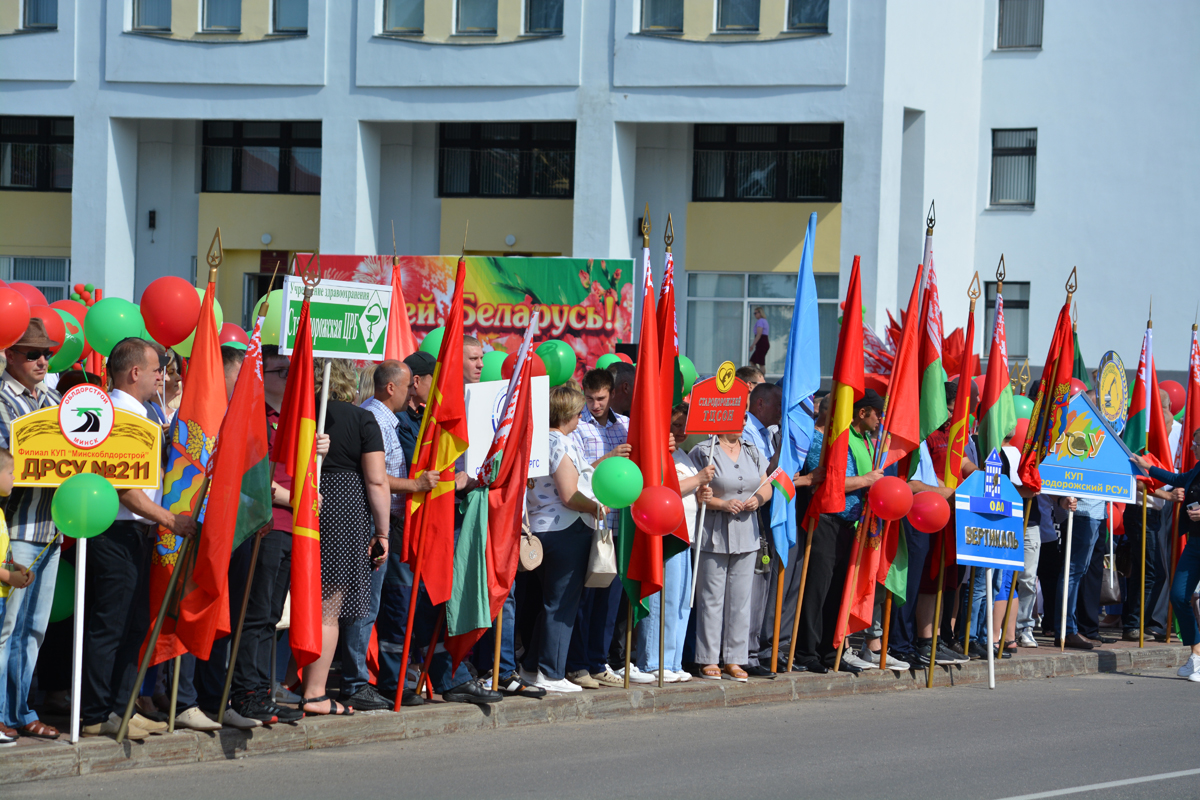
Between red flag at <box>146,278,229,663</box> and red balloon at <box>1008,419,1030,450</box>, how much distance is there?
7234 millimetres

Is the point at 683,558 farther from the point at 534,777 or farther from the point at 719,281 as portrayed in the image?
the point at 719,281

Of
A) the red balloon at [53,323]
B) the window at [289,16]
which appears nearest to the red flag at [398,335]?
the red balloon at [53,323]

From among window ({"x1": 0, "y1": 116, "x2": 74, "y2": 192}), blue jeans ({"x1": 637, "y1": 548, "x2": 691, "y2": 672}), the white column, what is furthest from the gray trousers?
window ({"x1": 0, "y1": 116, "x2": 74, "y2": 192})

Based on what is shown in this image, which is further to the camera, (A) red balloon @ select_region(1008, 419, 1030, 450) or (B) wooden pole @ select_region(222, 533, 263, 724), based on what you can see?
(A) red balloon @ select_region(1008, 419, 1030, 450)

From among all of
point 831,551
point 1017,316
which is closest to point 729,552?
point 831,551

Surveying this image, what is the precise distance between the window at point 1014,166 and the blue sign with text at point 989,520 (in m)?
20.4

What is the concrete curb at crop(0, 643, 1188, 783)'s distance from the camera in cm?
676

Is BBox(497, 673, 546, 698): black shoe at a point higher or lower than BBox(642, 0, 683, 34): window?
lower

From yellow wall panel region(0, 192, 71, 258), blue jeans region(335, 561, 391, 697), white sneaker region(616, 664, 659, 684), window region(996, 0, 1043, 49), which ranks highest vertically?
window region(996, 0, 1043, 49)

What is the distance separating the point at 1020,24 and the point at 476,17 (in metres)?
11.4

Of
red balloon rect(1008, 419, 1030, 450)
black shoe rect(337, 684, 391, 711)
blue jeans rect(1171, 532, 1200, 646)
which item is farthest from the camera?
red balloon rect(1008, 419, 1030, 450)

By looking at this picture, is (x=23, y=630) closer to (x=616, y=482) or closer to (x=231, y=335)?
(x=616, y=482)

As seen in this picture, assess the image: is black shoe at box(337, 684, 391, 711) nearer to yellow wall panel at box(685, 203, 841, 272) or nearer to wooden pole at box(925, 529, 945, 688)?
wooden pole at box(925, 529, 945, 688)

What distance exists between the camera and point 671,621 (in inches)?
378
